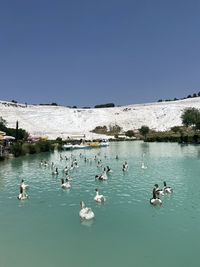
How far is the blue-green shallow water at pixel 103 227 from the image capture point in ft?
58.6

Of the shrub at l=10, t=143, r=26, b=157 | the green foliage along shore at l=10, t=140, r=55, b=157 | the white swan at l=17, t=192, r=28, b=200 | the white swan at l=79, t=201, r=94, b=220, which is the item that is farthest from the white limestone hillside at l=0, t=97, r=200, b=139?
the white swan at l=79, t=201, r=94, b=220

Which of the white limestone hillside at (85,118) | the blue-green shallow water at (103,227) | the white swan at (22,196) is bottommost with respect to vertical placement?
the blue-green shallow water at (103,227)

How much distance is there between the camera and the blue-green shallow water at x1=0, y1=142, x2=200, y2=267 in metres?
17.9

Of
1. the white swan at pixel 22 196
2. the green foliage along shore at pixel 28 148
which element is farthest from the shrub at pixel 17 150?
the white swan at pixel 22 196

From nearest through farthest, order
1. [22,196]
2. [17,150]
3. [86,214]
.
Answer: [86,214], [22,196], [17,150]

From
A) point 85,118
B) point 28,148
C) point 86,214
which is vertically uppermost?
point 85,118

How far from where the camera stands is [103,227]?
22.3 meters

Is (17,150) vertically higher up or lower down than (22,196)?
higher up

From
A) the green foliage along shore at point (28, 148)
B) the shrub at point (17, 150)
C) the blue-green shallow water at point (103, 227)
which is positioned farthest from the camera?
the green foliage along shore at point (28, 148)

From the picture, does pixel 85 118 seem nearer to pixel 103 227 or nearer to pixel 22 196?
pixel 22 196

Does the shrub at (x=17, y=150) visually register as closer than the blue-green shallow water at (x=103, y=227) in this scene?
No

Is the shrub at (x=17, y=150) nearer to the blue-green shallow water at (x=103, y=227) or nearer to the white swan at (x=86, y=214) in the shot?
the blue-green shallow water at (x=103, y=227)

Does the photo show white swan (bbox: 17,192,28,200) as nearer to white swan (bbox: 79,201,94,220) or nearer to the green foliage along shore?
white swan (bbox: 79,201,94,220)

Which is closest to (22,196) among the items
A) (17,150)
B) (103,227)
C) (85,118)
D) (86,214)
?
(86,214)
